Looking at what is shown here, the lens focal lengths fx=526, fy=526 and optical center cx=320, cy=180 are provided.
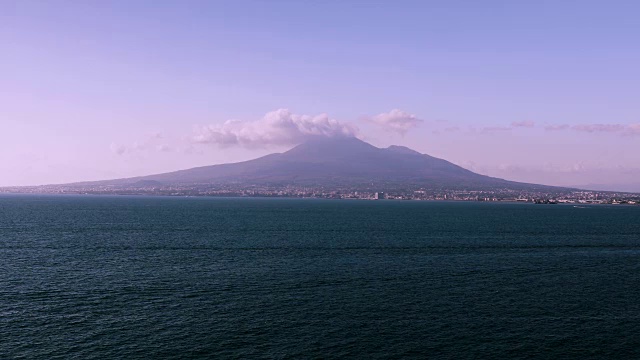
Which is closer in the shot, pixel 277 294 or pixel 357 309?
pixel 357 309

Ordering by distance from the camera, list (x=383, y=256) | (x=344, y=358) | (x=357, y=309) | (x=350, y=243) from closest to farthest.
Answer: (x=344, y=358) → (x=357, y=309) → (x=383, y=256) → (x=350, y=243)

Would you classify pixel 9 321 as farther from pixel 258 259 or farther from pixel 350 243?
pixel 350 243

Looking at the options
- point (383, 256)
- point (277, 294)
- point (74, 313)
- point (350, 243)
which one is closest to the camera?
point (74, 313)

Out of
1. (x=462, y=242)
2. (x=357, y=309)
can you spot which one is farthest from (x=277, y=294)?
(x=462, y=242)

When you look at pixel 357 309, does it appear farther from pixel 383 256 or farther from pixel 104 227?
pixel 104 227

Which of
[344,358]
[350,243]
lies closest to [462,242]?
[350,243]

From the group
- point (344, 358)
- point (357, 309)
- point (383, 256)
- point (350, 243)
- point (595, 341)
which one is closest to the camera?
point (344, 358)
